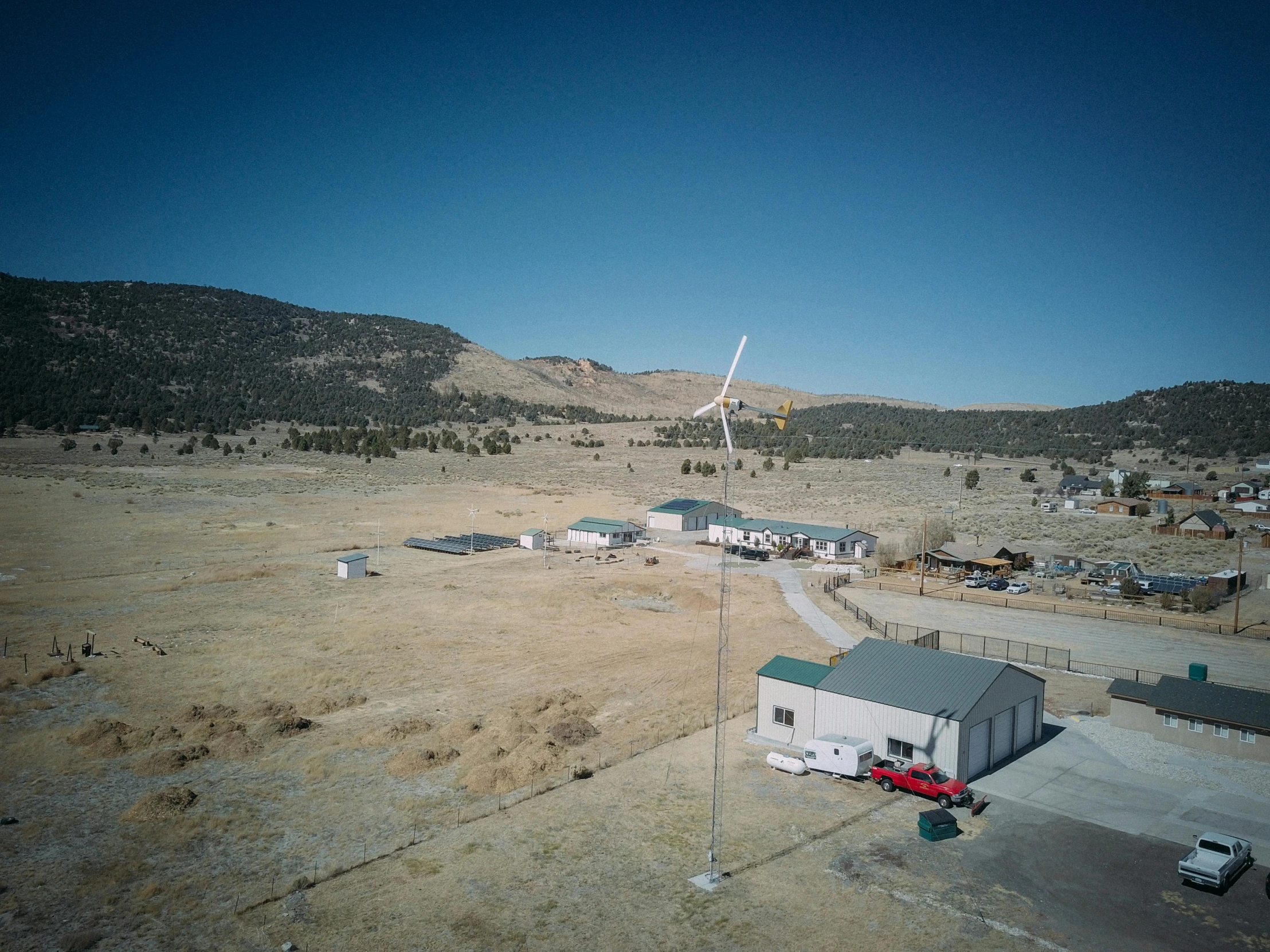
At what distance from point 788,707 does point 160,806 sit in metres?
18.5

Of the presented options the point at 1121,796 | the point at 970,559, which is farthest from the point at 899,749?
the point at 970,559

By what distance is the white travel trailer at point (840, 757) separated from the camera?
23.9 metres

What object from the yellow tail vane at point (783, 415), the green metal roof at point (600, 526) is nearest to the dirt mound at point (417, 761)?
the yellow tail vane at point (783, 415)

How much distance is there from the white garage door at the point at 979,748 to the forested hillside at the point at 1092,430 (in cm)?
11785

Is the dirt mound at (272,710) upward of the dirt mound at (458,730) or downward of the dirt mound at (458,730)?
downward

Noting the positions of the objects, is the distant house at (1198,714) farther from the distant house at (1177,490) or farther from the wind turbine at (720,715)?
the distant house at (1177,490)

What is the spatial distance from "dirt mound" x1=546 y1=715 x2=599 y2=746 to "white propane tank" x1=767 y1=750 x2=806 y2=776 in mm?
6171

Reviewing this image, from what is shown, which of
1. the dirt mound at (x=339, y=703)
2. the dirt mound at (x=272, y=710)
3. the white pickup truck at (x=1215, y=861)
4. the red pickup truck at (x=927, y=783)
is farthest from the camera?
the dirt mound at (x=339, y=703)

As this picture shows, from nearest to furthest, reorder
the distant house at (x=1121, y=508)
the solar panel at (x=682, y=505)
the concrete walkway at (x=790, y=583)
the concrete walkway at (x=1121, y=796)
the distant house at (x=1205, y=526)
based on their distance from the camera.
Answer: the concrete walkway at (x=1121, y=796) → the concrete walkway at (x=790, y=583) → the distant house at (x=1205, y=526) → the solar panel at (x=682, y=505) → the distant house at (x=1121, y=508)

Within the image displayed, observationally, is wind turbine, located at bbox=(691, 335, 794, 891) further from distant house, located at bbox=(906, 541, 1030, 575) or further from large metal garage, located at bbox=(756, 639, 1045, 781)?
distant house, located at bbox=(906, 541, 1030, 575)

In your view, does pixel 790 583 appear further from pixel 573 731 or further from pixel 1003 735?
pixel 573 731

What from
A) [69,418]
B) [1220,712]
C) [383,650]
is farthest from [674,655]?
[69,418]

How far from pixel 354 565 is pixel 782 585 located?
27832 mm

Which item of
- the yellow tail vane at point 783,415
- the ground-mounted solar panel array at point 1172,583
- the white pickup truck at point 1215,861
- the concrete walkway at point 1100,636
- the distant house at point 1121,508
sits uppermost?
the yellow tail vane at point 783,415
